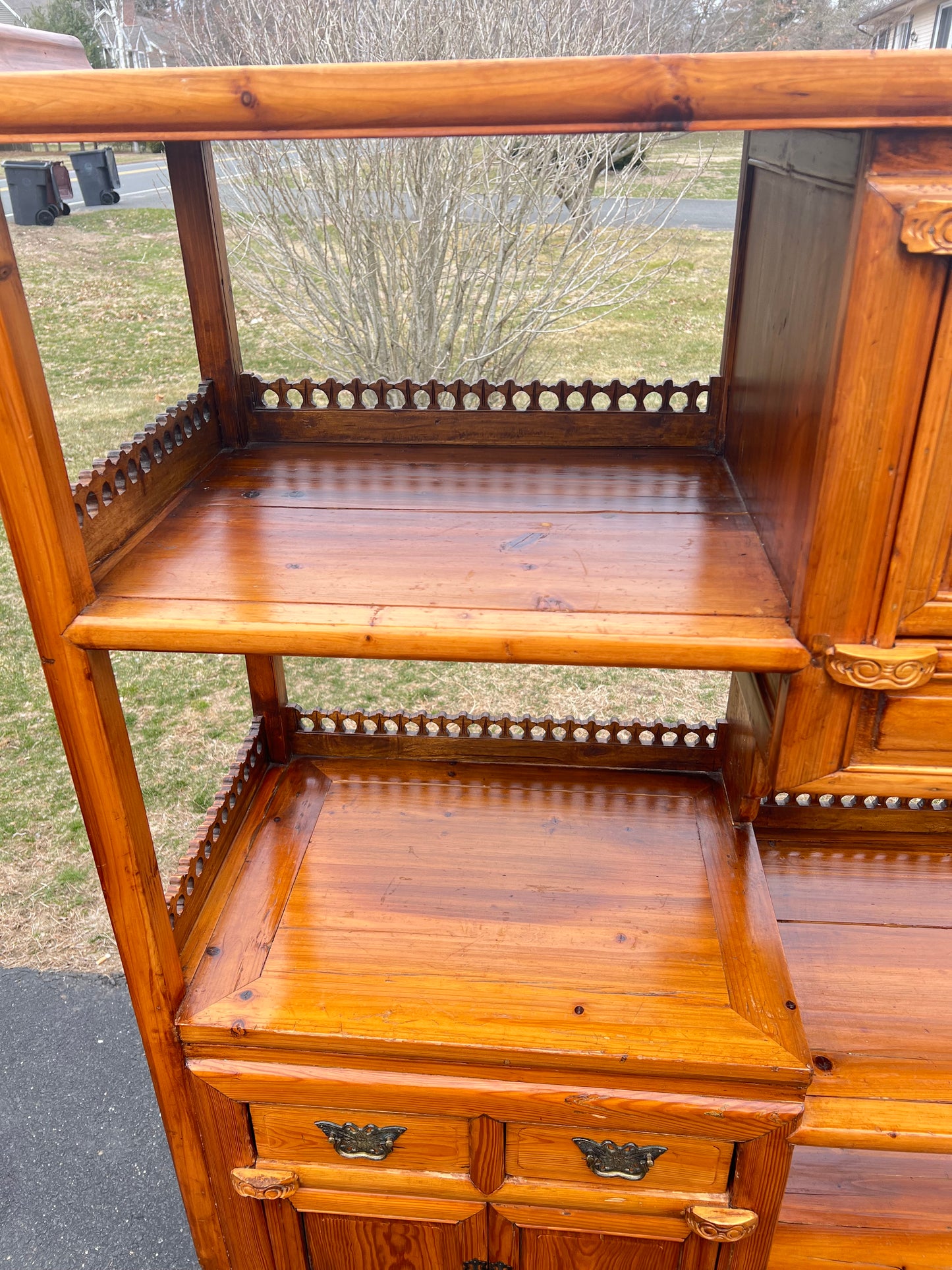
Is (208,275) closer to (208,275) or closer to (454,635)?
(208,275)

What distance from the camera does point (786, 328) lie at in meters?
1.25

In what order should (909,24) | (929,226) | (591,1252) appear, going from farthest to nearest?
(909,24), (591,1252), (929,226)

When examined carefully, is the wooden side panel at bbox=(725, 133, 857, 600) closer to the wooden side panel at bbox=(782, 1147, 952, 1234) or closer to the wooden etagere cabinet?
the wooden etagere cabinet

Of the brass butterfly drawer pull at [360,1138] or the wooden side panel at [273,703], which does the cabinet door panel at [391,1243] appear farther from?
the wooden side panel at [273,703]

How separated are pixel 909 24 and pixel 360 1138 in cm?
683

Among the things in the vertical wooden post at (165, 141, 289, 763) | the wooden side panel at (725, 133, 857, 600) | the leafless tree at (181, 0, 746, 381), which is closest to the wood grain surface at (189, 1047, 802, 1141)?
the wooden side panel at (725, 133, 857, 600)

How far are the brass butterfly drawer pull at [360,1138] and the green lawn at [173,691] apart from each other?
1373 mm

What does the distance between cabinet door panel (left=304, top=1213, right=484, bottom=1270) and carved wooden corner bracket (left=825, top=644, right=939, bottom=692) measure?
1156mm

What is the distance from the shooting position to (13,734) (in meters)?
3.71

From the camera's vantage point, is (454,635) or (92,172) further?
(92,172)

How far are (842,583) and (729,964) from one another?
0.81m

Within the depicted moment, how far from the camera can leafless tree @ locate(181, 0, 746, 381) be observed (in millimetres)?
3885

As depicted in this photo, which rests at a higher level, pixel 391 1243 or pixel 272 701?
pixel 272 701

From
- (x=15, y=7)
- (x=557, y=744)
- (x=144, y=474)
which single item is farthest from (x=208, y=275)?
(x=15, y=7)
